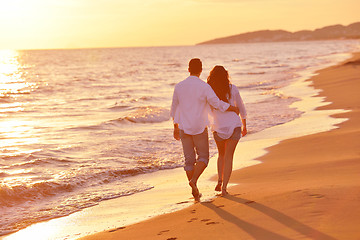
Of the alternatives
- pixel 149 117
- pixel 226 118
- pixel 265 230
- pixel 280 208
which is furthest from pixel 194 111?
pixel 149 117

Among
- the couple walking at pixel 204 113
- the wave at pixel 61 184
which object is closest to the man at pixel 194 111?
the couple walking at pixel 204 113

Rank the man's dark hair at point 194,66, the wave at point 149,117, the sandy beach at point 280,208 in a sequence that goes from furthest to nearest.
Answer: the wave at point 149,117
the man's dark hair at point 194,66
the sandy beach at point 280,208

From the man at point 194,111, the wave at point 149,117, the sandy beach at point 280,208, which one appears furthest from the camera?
the wave at point 149,117

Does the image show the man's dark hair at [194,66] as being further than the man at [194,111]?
Yes

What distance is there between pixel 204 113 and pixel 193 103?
20 centimetres

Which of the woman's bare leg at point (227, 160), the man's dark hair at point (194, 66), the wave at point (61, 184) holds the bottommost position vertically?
the wave at point (61, 184)

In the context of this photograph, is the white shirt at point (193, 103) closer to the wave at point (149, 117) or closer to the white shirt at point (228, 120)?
the white shirt at point (228, 120)

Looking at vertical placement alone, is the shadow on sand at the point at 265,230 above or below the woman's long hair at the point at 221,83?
below

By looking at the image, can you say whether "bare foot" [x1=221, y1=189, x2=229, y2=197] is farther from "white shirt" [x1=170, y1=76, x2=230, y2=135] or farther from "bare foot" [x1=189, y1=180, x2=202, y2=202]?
"white shirt" [x1=170, y1=76, x2=230, y2=135]

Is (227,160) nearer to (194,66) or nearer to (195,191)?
(195,191)

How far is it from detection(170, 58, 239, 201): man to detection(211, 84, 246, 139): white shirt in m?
0.09

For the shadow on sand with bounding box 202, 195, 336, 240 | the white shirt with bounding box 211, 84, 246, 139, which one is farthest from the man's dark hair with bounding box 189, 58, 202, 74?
the shadow on sand with bounding box 202, 195, 336, 240

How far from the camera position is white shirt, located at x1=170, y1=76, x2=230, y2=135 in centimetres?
599

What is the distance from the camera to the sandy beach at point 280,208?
4.31 metres
